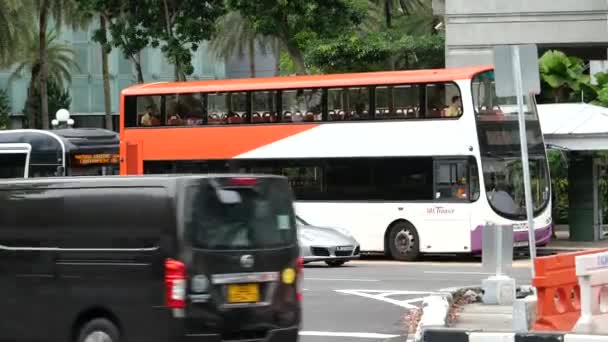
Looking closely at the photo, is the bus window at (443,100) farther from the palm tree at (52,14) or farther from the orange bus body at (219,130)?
the palm tree at (52,14)

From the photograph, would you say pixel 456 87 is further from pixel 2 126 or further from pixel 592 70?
pixel 2 126

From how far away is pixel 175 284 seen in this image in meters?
10.2

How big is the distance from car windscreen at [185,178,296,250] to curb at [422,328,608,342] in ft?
6.73

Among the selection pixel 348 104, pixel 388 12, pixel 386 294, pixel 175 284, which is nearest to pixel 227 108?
pixel 348 104

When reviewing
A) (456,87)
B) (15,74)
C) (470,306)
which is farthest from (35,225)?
(15,74)

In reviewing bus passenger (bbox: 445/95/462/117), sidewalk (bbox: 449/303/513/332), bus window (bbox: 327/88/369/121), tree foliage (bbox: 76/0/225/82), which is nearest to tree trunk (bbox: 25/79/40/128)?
tree foliage (bbox: 76/0/225/82)

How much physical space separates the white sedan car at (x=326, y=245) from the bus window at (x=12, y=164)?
360 inches

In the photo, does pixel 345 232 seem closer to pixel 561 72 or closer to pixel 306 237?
pixel 306 237

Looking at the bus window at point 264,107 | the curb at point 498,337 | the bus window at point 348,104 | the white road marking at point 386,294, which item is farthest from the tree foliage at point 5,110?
the curb at point 498,337

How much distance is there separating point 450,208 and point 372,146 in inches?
93.8

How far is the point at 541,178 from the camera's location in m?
27.2

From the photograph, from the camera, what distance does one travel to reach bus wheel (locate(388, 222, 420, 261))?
88.1 ft

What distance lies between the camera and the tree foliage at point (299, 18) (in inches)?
1446

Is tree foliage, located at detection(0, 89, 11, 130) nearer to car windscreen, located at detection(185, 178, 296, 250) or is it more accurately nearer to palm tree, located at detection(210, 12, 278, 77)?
palm tree, located at detection(210, 12, 278, 77)
